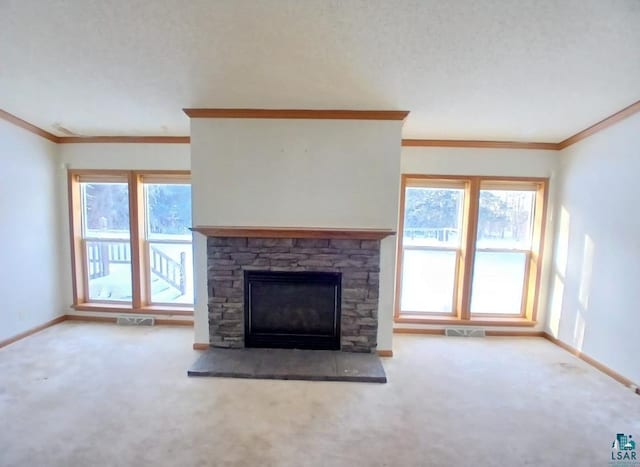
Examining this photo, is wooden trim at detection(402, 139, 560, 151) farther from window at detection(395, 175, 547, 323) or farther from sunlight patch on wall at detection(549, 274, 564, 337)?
sunlight patch on wall at detection(549, 274, 564, 337)

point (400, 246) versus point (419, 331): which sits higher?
point (400, 246)

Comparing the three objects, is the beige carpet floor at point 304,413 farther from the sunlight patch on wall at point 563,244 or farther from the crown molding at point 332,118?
the crown molding at point 332,118

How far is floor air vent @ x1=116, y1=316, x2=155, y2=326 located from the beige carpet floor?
26.6 inches

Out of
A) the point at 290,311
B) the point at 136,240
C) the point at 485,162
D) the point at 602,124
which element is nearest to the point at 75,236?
the point at 136,240

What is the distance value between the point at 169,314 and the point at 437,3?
4208mm

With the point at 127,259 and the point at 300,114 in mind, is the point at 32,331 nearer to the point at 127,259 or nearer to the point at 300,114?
the point at 127,259

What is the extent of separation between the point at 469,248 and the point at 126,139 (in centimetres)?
459

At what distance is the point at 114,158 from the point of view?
384 cm

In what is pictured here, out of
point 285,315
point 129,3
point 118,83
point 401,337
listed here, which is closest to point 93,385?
point 285,315

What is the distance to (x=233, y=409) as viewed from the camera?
2.29 meters

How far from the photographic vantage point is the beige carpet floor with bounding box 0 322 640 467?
6.16ft

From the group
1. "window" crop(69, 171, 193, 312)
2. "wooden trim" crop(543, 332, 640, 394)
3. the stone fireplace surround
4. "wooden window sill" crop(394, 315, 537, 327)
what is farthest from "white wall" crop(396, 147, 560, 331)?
"window" crop(69, 171, 193, 312)

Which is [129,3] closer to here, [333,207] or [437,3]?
[437,3]

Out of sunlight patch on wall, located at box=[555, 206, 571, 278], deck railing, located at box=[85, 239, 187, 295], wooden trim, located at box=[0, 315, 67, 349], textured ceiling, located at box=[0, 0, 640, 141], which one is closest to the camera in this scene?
textured ceiling, located at box=[0, 0, 640, 141]
